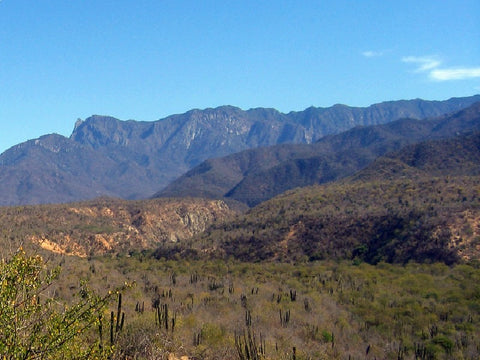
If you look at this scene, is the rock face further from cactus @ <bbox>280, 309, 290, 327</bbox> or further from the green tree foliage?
the green tree foliage

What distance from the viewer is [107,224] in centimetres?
7981

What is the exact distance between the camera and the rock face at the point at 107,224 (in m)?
64.2

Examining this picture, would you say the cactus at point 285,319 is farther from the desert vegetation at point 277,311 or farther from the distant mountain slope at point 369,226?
the distant mountain slope at point 369,226

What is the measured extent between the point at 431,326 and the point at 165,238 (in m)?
64.4

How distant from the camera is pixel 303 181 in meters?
172

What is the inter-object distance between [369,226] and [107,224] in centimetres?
4663

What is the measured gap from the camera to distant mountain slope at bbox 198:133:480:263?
46.1 metres

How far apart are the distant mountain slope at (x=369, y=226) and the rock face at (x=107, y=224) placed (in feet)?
50.9

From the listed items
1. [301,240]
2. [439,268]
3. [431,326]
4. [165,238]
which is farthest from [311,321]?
[165,238]

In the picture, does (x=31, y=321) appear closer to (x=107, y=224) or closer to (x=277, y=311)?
(x=277, y=311)

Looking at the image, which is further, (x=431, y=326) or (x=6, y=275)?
(x=431, y=326)

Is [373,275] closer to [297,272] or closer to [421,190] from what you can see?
[297,272]

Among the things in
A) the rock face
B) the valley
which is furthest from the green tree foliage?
the rock face

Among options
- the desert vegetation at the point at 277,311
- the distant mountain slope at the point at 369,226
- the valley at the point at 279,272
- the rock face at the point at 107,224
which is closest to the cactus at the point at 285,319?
the desert vegetation at the point at 277,311
